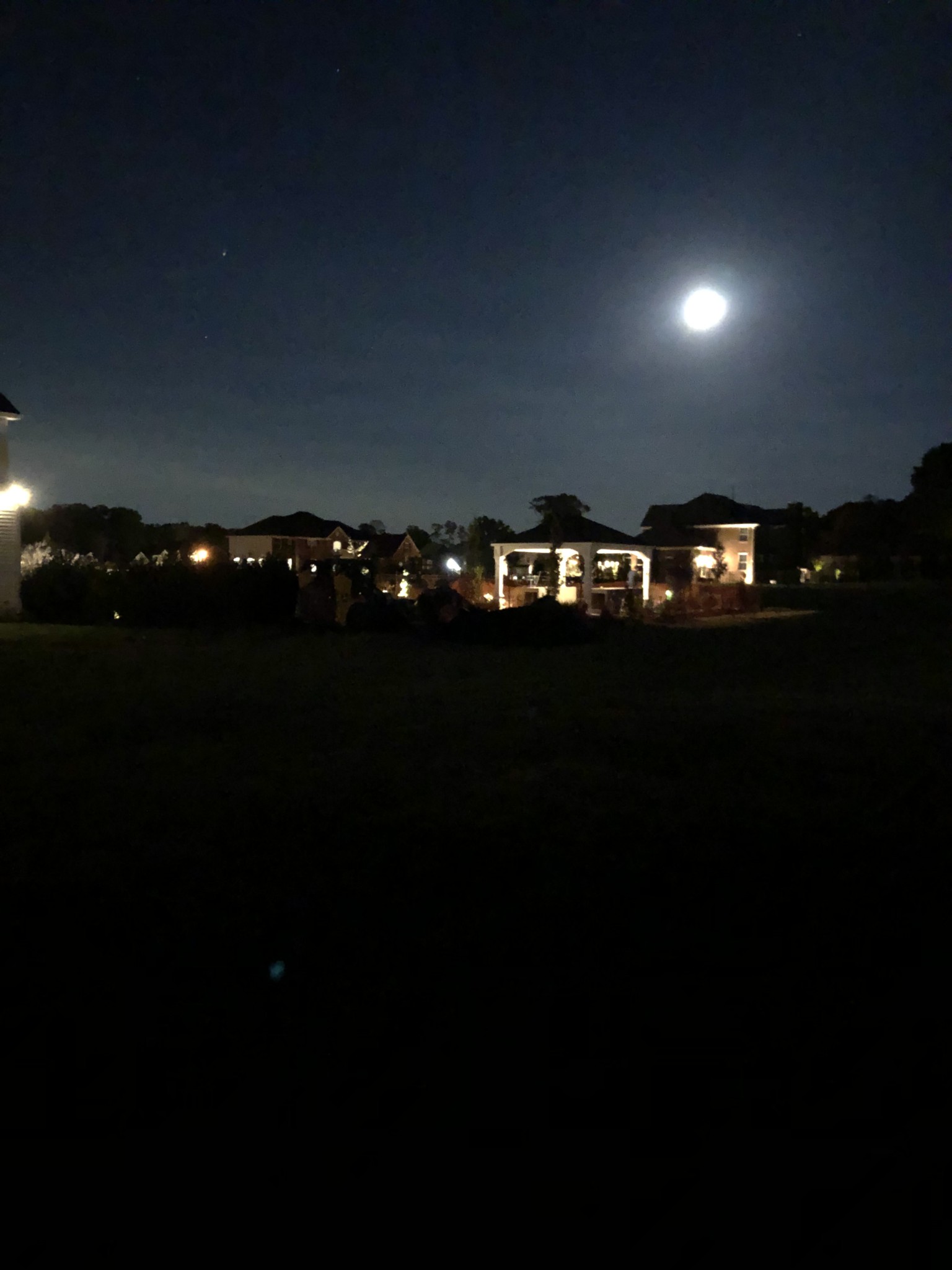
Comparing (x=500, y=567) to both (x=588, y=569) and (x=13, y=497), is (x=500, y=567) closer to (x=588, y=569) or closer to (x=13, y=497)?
(x=588, y=569)

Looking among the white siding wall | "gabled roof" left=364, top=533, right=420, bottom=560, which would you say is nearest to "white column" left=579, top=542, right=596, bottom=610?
the white siding wall

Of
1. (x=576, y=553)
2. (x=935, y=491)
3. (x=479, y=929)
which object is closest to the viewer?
(x=479, y=929)

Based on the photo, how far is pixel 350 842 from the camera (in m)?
5.10

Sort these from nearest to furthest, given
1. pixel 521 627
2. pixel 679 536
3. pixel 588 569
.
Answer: pixel 521 627, pixel 588 569, pixel 679 536

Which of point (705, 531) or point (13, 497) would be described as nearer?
point (13, 497)

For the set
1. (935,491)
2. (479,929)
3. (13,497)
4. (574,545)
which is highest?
(935,491)

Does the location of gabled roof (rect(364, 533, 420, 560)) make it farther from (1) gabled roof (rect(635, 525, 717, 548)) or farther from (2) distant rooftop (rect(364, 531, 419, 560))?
(1) gabled roof (rect(635, 525, 717, 548))

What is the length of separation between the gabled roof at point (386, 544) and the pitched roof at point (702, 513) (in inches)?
771

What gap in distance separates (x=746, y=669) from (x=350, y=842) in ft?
31.1

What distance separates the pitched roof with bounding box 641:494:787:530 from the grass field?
51591mm

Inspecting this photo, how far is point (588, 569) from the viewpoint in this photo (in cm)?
2795

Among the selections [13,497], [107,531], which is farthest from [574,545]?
[107,531]

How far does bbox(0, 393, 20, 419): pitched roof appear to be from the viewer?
76.3 ft

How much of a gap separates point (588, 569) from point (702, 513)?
3381 centimetres
